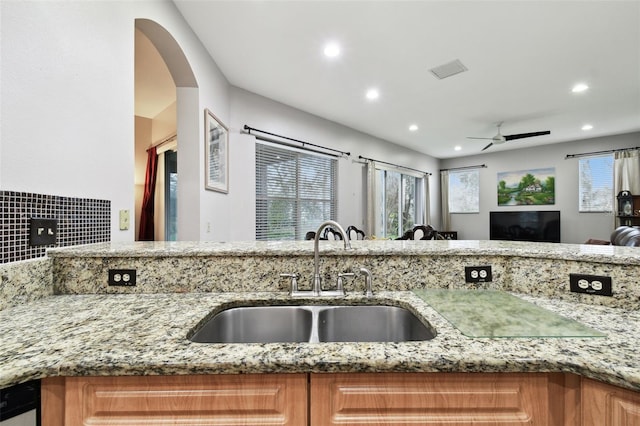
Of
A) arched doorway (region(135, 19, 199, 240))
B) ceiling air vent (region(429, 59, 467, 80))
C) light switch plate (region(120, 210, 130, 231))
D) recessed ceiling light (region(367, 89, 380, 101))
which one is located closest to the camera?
light switch plate (region(120, 210, 130, 231))

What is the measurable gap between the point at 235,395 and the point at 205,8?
262 cm

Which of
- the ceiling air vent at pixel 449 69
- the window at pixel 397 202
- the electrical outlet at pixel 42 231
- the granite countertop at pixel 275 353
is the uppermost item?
the ceiling air vent at pixel 449 69

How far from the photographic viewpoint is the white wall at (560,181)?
571cm

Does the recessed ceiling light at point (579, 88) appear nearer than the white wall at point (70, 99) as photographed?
No

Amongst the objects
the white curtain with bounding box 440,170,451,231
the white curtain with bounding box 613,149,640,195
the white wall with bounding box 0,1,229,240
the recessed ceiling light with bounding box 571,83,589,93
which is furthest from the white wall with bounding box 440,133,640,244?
the white wall with bounding box 0,1,229,240

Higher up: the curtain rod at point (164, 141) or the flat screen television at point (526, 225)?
the curtain rod at point (164, 141)

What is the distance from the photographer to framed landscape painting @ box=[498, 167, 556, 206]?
6.38 metres

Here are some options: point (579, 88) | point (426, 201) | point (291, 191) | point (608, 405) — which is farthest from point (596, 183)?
point (608, 405)

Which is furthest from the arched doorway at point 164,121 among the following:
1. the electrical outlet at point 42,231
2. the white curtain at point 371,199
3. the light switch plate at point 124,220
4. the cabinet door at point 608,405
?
the white curtain at point 371,199

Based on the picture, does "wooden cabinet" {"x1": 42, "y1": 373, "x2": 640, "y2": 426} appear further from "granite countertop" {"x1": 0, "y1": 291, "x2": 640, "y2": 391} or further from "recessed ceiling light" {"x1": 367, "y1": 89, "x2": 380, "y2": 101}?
"recessed ceiling light" {"x1": 367, "y1": 89, "x2": 380, "y2": 101}

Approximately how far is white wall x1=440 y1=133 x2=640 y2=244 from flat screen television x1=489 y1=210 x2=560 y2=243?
132mm

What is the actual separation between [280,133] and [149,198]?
7.44 ft

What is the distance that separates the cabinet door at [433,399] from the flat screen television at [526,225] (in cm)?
685

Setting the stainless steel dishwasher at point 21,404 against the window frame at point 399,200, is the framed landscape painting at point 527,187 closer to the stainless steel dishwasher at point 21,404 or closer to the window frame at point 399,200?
the window frame at point 399,200
